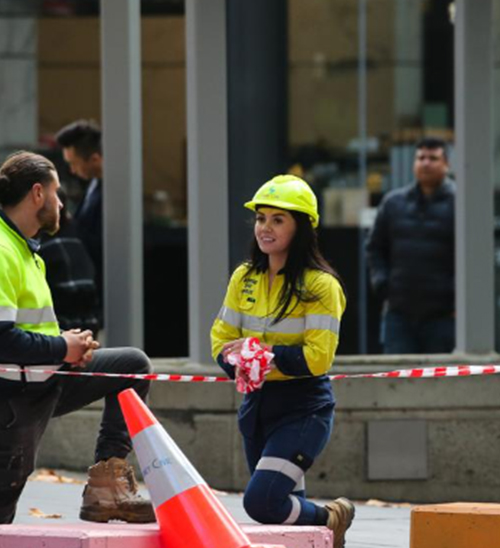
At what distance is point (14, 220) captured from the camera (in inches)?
305

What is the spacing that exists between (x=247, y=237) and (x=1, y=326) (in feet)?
13.8

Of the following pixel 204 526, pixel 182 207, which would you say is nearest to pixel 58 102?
pixel 182 207

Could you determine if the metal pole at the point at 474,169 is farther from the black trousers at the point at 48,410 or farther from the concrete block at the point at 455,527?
the concrete block at the point at 455,527

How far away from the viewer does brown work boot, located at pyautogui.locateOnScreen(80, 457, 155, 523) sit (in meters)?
8.21

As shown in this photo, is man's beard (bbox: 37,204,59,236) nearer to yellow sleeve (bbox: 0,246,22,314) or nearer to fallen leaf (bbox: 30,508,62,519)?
yellow sleeve (bbox: 0,246,22,314)

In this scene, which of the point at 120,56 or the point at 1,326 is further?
the point at 120,56

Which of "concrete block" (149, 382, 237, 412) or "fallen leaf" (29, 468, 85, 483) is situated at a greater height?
"concrete block" (149, 382, 237, 412)

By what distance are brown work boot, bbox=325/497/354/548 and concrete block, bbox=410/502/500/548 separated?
0.45 meters

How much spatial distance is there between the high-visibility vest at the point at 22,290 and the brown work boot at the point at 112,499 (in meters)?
0.74

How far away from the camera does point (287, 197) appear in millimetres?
7859

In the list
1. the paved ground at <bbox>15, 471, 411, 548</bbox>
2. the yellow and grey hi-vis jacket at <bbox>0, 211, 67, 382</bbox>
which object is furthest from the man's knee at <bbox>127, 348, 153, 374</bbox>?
the paved ground at <bbox>15, 471, 411, 548</bbox>

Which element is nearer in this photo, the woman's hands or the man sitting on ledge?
the man sitting on ledge

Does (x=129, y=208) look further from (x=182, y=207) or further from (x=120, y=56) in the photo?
(x=182, y=207)

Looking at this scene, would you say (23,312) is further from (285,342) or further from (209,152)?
(209,152)
